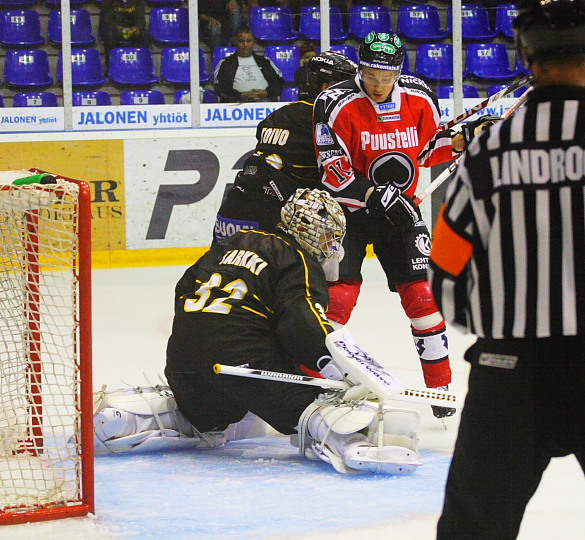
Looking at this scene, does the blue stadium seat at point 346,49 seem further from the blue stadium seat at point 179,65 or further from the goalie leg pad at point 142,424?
the goalie leg pad at point 142,424

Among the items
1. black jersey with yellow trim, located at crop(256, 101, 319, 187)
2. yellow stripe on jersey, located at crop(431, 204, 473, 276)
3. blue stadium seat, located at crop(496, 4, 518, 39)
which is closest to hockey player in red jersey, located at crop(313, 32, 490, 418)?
black jersey with yellow trim, located at crop(256, 101, 319, 187)

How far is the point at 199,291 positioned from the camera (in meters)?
2.95

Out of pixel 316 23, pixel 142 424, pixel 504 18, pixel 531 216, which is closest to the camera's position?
pixel 531 216

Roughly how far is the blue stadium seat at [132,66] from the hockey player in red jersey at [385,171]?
3.40m

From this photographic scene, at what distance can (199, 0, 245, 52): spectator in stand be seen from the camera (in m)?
6.67

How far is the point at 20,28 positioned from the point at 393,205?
4.11m

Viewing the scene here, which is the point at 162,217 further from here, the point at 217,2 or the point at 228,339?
the point at 228,339

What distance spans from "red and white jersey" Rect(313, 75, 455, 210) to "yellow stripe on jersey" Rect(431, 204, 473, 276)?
2.03 meters

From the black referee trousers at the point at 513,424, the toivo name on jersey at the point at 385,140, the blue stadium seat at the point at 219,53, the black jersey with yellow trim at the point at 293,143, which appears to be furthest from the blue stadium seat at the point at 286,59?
the black referee trousers at the point at 513,424

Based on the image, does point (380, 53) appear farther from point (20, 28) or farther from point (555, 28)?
point (20, 28)

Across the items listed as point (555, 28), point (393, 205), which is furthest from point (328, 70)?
point (555, 28)

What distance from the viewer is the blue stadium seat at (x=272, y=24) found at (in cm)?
672

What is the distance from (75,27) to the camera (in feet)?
21.7

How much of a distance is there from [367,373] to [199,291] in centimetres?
58
